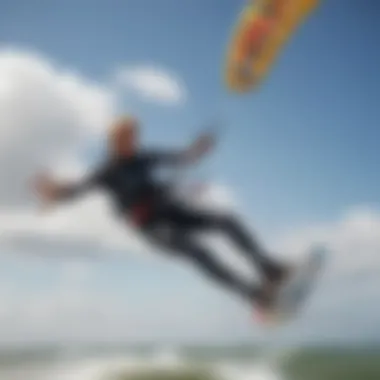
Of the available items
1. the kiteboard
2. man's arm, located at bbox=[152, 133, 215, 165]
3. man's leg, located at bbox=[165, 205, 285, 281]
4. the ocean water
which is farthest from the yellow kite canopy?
the ocean water

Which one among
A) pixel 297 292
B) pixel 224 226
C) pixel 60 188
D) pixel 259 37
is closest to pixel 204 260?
pixel 224 226

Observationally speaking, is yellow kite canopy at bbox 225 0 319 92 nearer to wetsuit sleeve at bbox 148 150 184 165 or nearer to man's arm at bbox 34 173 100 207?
wetsuit sleeve at bbox 148 150 184 165

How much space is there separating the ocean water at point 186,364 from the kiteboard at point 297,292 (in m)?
0.07

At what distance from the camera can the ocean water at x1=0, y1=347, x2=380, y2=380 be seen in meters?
1.89

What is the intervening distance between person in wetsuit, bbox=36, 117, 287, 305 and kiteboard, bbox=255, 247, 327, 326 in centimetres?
2

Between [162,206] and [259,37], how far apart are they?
410mm

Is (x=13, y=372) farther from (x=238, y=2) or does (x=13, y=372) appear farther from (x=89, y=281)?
(x=238, y=2)

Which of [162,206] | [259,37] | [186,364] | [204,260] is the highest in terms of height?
[259,37]

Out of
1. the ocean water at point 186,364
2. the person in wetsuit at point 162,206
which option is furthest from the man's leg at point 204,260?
the ocean water at point 186,364

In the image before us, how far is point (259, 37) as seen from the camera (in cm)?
192

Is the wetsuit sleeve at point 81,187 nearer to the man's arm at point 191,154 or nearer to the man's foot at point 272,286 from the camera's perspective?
the man's arm at point 191,154

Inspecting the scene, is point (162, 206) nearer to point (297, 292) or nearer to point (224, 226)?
point (224, 226)

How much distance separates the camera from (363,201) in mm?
1954

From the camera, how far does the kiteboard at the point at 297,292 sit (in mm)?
1903
